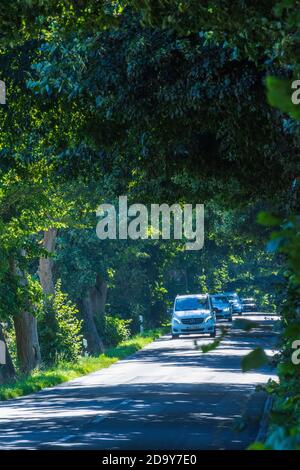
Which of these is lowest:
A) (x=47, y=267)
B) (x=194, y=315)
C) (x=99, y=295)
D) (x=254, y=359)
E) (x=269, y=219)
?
(x=194, y=315)

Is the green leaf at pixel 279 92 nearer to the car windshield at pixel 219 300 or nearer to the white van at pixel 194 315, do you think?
the white van at pixel 194 315

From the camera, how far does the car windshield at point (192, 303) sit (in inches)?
2297

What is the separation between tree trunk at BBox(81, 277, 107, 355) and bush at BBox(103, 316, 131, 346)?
492 mm

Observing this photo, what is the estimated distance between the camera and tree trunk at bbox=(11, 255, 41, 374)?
41.7m

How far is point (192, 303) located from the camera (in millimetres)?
58625

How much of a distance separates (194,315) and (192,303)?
1.04 metres

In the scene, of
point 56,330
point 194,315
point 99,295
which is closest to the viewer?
point 56,330

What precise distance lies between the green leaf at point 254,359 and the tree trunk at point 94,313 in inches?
2106

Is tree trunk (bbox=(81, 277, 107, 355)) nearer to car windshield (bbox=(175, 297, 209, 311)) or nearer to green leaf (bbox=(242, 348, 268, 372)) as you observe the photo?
car windshield (bbox=(175, 297, 209, 311))
